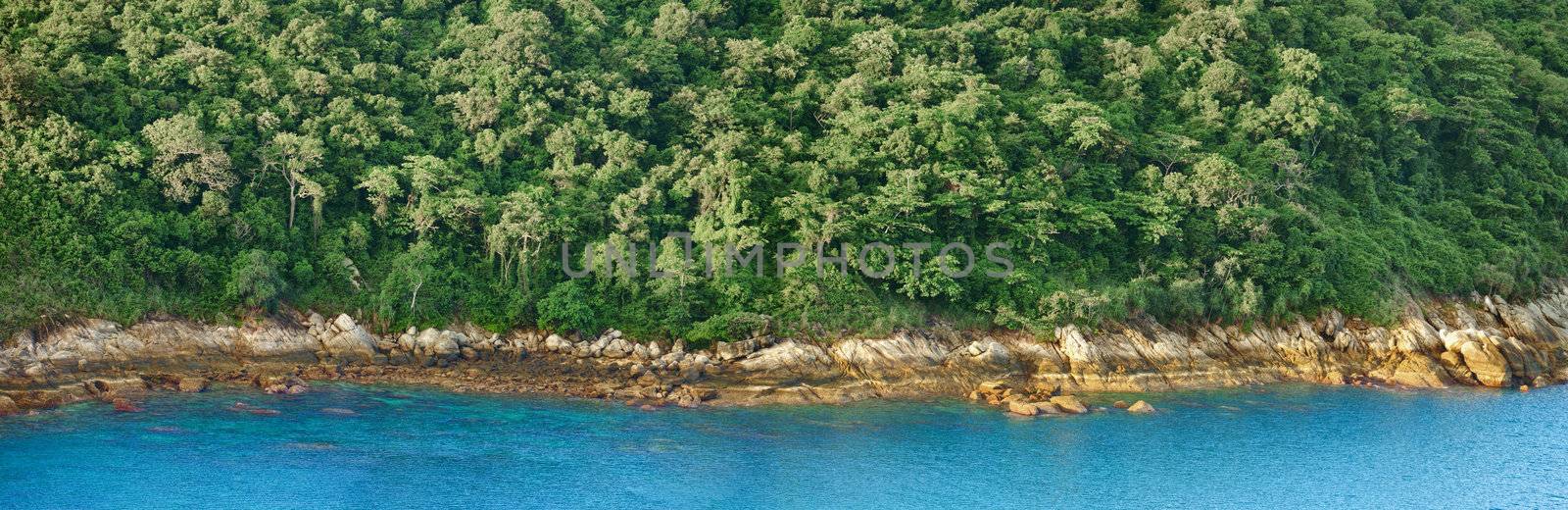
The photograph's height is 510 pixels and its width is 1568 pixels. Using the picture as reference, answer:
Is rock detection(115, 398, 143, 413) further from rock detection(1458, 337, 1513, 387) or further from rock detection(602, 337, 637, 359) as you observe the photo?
rock detection(1458, 337, 1513, 387)

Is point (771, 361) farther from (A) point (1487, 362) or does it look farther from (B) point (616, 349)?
(A) point (1487, 362)

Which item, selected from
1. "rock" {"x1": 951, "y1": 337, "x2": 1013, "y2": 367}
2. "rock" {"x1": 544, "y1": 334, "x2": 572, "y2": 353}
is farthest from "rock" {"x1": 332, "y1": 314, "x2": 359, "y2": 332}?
"rock" {"x1": 951, "y1": 337, "x2": 1013, "y2": 367}

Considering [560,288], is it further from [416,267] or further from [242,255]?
[242,255]

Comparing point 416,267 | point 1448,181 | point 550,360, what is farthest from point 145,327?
point 1448,181

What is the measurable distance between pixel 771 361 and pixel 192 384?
16734 millimetres

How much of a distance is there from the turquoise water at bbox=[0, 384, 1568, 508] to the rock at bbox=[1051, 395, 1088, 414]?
790mm

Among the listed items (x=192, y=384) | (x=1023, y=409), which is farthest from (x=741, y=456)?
(x=192, y=384)

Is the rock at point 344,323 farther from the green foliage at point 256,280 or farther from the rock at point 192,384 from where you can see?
the rock at point 192,384

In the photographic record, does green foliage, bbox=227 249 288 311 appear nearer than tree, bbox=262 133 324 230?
Yes

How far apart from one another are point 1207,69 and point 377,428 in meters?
37.7

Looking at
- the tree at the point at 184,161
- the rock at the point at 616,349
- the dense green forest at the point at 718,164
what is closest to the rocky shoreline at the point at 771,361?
the rock at the point at 616,349

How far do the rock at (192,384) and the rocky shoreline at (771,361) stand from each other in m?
0.07

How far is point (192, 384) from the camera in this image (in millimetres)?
35750

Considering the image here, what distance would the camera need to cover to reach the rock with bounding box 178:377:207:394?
35594 mm
